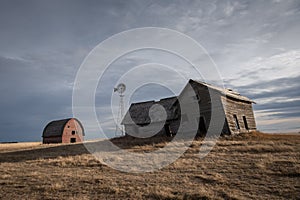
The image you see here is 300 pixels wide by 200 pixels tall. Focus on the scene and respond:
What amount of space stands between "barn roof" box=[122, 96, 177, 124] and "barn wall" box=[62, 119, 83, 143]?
53.1 feet

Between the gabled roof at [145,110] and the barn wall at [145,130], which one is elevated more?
the gabled roof at [145,110]

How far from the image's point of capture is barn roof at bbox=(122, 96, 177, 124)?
92.5 feet

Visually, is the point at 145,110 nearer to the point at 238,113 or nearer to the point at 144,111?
the point at 144,111

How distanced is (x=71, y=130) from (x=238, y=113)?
33.0 m

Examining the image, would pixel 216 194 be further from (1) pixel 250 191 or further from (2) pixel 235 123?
(2) pixel 235 123

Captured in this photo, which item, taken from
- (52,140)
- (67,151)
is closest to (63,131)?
(52,140)

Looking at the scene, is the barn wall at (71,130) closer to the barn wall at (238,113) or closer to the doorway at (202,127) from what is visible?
the doorway at (202,127)

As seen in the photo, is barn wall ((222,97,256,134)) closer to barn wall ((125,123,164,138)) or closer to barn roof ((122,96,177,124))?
barn roof ((122,96,177,124))

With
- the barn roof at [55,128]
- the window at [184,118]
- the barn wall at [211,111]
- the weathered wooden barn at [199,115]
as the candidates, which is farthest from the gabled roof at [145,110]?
the barn roof at [55,128]

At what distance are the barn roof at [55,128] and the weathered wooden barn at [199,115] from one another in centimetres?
1782

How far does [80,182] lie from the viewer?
370 inches

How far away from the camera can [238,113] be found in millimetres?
24828

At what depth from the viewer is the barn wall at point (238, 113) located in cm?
2261

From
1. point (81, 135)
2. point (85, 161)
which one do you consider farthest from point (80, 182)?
point (81, 135)
